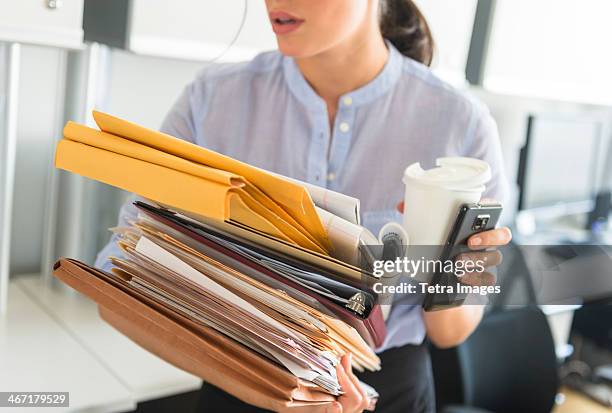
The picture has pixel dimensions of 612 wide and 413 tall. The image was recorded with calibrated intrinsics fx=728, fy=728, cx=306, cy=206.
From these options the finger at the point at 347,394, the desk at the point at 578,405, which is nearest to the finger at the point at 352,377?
the finger at the point at 347,394

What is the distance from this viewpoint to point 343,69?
0.98 meters

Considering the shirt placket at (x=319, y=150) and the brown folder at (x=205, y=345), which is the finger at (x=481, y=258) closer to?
the brown folder at (x=205, y=345)

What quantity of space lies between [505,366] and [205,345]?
1432 mm

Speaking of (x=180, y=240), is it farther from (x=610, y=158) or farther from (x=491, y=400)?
(x=610, y=158)

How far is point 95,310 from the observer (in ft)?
4.51

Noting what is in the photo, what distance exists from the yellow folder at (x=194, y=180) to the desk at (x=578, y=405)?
209 cm

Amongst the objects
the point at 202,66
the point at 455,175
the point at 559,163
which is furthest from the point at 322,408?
the point at 559,163

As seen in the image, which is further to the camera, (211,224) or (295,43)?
(295,43)

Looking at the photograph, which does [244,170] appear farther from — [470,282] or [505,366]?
[505,366]

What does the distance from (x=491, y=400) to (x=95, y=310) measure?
103 cm

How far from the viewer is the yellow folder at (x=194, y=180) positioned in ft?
1.77

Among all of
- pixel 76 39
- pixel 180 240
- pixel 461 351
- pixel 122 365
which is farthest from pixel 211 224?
pixel 461 351

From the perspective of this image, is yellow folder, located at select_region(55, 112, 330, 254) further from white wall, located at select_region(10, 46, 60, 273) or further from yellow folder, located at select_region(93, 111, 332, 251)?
white wall, located at select_region(10, 46, 60, 273)

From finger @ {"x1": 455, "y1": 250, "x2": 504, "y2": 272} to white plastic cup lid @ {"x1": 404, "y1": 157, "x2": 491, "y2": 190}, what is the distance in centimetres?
7
